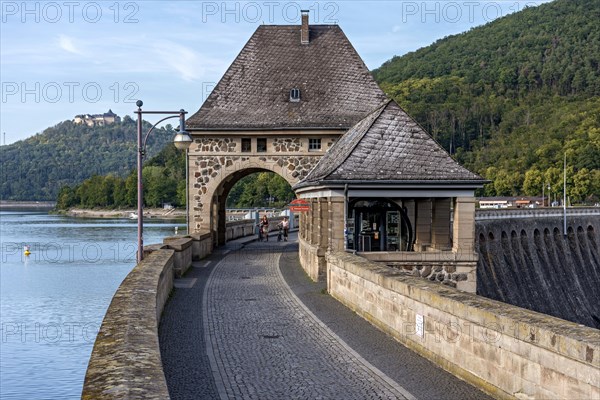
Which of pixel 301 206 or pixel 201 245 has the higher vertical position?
pixel 301 206

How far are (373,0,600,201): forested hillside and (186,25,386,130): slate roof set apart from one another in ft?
253

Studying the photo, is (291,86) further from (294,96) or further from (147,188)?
(147,188)

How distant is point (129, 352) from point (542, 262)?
149 feet

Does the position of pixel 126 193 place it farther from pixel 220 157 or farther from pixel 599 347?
pixel 599 347

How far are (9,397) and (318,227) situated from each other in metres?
9.77

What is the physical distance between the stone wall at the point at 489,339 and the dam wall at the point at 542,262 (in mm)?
25108

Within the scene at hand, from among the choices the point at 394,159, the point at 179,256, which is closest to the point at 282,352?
the point at 394,159

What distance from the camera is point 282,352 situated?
13500 mm

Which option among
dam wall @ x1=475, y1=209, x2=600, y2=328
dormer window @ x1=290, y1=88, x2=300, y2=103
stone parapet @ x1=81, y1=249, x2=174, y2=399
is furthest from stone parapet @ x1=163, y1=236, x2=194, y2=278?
dam wall @ x1=475, y1=209, x2=600, y2=328

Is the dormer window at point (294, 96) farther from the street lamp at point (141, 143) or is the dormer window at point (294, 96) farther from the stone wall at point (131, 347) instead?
the stone wall at point (131, 347)

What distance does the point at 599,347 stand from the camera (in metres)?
7.80

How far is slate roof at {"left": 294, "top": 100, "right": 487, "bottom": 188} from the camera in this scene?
901 inches

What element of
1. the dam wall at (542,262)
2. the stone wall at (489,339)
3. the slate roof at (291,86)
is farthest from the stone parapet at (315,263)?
the dam wall at (542,262)

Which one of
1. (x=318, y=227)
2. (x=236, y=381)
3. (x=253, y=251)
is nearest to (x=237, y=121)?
(x=253, y=251)
